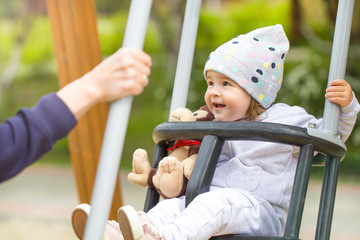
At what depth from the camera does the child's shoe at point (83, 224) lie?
3.34ft

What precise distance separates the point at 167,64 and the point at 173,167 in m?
4.34

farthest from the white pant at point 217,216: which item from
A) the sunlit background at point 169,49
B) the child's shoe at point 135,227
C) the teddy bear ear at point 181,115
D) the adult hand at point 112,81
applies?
the sunlit background at point 169,49

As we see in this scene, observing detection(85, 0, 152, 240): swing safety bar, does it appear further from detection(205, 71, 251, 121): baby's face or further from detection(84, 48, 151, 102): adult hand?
detection(205, 71, 251, 121): baby's face

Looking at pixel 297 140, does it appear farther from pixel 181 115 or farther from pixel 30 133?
pixel 30 133

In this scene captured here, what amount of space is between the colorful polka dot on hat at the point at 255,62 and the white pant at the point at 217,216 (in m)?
0.24

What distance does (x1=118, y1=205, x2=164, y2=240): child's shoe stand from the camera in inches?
37.8

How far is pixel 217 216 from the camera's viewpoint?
102cm

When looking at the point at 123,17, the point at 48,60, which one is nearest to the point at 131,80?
the point at 123,17

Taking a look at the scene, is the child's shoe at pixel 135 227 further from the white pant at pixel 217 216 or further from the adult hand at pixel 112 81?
the adult hand at pixel 112 81

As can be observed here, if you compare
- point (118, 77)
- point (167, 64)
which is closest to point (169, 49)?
point (167, 64)

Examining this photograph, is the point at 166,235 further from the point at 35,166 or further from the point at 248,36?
the point at 35,166

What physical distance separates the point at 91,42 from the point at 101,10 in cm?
388

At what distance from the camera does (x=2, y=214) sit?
4297 mm

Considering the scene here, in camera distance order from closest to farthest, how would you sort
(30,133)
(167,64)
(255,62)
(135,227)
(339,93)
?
1. (30,133)
2. (135,227)
3. (339,93)
4. (255,62)
5. (167,64)
